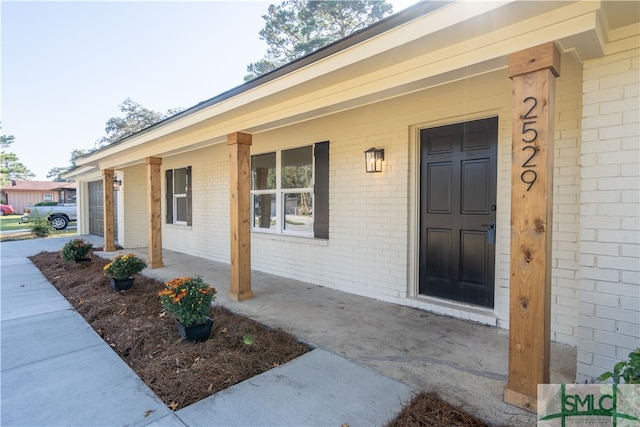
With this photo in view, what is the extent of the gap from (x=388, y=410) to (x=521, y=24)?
2.50 metres

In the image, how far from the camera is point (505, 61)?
2.16 meters

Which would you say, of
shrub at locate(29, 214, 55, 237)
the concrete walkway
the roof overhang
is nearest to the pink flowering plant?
the concrete walkway

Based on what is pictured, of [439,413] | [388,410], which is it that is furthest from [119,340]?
[439,413]

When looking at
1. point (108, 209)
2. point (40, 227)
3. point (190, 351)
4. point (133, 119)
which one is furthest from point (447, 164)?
point (133, 119)

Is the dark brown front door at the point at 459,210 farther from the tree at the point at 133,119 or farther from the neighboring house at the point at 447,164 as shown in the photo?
the tree at the point at 133,119

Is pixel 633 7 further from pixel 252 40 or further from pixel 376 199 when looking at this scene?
pixel 252 40

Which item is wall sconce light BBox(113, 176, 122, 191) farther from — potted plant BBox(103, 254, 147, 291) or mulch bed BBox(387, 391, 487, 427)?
mulch bed BBox(387, 391, 487, 427)

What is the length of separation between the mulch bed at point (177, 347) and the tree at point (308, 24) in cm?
1196

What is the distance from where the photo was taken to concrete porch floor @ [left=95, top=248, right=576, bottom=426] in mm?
2268

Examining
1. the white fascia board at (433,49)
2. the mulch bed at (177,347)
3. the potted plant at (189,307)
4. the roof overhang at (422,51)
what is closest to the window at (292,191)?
the roof overhang at (422,51)

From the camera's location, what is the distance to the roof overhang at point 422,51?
1889 mm

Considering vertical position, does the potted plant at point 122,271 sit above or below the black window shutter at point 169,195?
below

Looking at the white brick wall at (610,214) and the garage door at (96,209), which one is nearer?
the white brick wall at (610,214)
